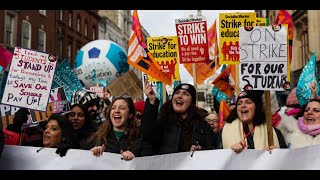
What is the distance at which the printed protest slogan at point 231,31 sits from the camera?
23.8ft

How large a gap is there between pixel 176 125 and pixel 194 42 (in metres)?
2.87

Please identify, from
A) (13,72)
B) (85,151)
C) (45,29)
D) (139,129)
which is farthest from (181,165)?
(45,29)

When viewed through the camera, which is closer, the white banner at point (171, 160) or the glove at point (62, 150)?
the white banner at point (171, 160)

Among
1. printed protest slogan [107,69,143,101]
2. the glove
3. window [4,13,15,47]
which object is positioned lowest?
the glove

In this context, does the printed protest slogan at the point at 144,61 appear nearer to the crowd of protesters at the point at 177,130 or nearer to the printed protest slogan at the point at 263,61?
the crowd of protesters at the point at 177,130

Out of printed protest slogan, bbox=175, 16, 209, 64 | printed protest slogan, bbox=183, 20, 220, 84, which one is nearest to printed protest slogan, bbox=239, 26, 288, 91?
printed protest slogan, bbox=175, 16, 209, 64

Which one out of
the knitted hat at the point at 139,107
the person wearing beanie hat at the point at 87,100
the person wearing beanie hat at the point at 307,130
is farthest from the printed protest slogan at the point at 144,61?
the person wearing beanie hat at the point at 307,130

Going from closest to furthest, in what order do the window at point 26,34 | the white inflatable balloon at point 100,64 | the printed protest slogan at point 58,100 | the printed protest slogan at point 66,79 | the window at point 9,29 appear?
the printed protest slogan at point 58,100
the printed protest slogan at point 66,79
the white inflatable balloon at point 100,64
the window at point 9,29
the window at point 26,34

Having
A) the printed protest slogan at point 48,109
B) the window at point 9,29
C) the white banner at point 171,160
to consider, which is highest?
the window at point 9,29

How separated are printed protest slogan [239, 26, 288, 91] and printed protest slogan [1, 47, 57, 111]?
2.38m

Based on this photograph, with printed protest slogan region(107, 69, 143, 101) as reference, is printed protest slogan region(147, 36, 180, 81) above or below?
above

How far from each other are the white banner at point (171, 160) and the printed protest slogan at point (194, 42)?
312 cm

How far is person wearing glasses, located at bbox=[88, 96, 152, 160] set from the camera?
411 cm

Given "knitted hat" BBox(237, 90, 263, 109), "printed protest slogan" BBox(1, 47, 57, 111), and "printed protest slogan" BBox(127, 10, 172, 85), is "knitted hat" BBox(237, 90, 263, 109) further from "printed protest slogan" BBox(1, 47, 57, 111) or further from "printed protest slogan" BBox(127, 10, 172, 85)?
"printed protest slogan" BBox(1, 47, 57, 111)
